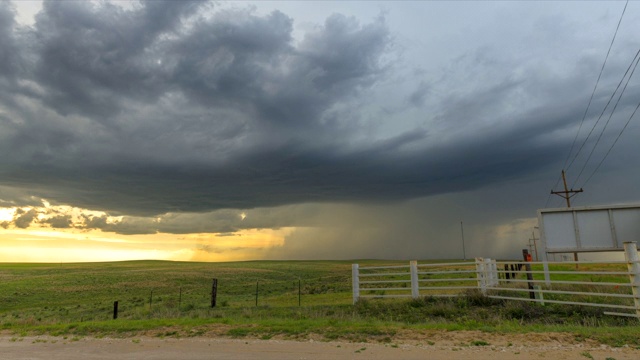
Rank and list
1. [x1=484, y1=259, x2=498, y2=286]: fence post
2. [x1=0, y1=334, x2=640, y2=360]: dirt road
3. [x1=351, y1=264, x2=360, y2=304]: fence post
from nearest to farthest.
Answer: [x1=0, y1=334, x2=640, y2=360]: dirt road < [x1=484, y1=259, x2=498, y2=286]: fence post < [x1=351, y1=264, x2=360, y2=304]: fence post

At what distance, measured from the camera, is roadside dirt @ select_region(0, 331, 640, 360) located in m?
8.45

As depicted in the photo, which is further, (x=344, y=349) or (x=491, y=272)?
A: (x=491, y=272)

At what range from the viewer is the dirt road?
8.40 m

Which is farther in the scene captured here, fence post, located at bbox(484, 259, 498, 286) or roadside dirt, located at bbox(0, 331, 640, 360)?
fence post, located at bbox(484, 259, 498, 286)

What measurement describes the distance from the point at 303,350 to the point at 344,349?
3.08 feet

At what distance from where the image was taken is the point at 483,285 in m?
16.8

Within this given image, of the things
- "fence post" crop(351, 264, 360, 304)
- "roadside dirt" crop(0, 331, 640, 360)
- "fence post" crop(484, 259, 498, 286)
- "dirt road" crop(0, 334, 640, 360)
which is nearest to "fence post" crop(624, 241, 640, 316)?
"fence post" crop(484, 259, 498, 286)

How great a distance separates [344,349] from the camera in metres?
9.30

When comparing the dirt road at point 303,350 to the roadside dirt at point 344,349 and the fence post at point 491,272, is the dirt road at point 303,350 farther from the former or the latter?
the fence post at point 491,272

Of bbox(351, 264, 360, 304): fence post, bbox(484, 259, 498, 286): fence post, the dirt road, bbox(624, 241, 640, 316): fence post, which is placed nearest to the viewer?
the dirt road

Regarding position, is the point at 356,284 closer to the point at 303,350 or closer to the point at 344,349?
the point at 344,349

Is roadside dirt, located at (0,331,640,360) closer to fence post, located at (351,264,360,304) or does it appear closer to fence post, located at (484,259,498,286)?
fence post, located at (484,259,498,286)

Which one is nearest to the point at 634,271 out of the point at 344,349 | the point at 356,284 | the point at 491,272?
the point at 491,272

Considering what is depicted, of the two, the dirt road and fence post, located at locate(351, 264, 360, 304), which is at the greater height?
fence post, located at locate(351, 264, 360, 304)
